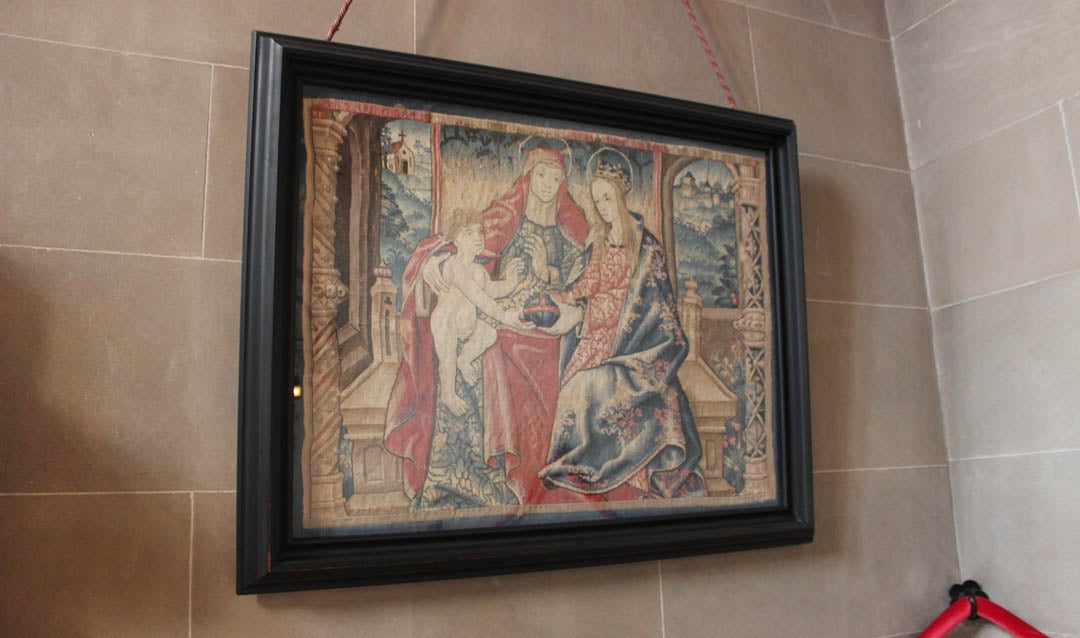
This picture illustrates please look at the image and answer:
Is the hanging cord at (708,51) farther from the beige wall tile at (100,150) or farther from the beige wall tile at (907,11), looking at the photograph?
the beige wall tile at (100,150)

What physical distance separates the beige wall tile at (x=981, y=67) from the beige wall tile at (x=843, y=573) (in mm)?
590

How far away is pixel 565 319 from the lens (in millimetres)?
1101

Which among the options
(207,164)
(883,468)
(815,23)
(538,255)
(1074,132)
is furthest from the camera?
(815,23)

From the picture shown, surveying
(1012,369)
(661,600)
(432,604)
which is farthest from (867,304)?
(432,604)

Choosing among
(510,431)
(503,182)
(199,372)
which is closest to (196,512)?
(199,372)

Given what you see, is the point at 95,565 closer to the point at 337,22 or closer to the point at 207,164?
the point at 207,164

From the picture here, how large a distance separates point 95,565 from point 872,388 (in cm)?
113

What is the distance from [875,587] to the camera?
4.17 feet

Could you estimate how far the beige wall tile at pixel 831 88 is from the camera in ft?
4.49

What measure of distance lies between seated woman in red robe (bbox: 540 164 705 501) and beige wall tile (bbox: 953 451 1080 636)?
1.68 feet

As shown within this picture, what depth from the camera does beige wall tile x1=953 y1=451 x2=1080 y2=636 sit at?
3.87 ft

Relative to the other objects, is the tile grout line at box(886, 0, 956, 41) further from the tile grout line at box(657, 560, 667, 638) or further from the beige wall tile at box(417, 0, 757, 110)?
the tile grout line at box(657, 560, 667, 638)

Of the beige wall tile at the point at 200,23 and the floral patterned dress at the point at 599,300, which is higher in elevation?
→ the beige wall tile at the point at 200,23

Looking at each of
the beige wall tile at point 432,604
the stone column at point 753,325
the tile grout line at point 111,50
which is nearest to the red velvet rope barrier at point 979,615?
the stone column at point 753,325
